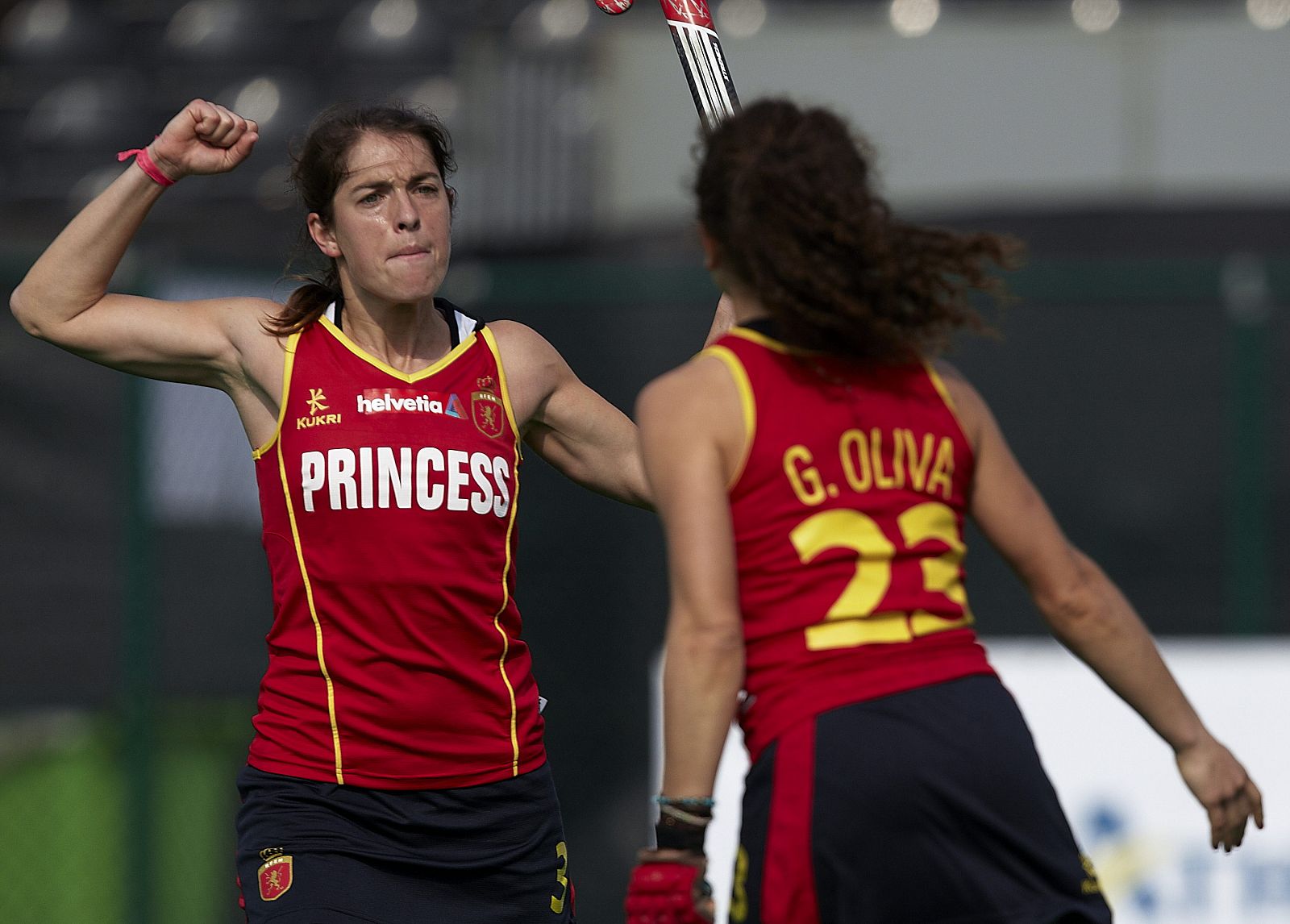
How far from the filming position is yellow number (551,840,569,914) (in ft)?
11.5

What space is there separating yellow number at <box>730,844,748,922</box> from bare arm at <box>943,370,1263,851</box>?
649 millimetres

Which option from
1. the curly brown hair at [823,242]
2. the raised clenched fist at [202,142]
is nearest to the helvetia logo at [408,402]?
the raised clenched fist at [202,142]

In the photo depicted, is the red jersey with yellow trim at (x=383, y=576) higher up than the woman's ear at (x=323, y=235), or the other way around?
the woman's ear at (x=323, y=235)

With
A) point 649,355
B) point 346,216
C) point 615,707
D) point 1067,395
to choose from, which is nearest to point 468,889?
point 346,216

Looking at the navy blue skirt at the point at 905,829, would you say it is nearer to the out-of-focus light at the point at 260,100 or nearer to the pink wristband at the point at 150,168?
the pink wristband at the point at 150,168

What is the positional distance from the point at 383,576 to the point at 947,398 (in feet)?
3.87

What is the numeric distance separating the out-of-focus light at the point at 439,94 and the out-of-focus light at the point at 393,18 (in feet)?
1.28

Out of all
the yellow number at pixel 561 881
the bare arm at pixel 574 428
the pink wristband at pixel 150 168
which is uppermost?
the pink wristband at pixel 150 168

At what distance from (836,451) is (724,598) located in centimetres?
29

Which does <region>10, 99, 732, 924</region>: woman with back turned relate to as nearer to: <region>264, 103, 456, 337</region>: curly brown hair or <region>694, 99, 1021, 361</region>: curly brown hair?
<region>264, 103, 456, 337</region>: curly brown hair

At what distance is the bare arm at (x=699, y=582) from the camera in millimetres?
2535

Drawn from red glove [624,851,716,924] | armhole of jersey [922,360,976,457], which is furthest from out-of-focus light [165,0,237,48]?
red glove [624,851,716,924]

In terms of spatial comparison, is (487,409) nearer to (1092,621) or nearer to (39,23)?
(1092,621)

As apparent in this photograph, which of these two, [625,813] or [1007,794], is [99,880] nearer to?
[625,813]
